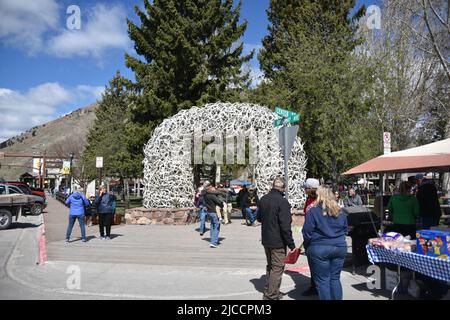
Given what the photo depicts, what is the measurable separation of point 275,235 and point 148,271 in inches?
126

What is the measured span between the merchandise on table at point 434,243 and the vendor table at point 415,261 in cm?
11

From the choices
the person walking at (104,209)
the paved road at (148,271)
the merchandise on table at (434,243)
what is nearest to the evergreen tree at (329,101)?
the paved road at (148,271)

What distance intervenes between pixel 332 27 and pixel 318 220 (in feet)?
84.5

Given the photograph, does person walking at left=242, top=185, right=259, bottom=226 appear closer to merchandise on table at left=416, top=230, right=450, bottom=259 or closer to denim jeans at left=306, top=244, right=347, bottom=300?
merchandise on table at left=416, top=230, right=450, bottom=259

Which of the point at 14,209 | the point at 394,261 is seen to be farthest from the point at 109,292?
the point at 14,209

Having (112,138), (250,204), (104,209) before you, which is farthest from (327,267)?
(112,138)

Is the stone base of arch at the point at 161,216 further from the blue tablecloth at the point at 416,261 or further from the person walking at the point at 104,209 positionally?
the blue tablecloth at the point at 416,261

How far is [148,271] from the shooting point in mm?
7648

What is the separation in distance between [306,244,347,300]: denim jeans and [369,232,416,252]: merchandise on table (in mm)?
1144

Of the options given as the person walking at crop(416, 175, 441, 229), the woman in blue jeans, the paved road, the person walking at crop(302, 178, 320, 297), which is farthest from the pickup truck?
the person walking at crop(416, 175, 441, 229)

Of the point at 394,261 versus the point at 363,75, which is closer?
the point at 394,261

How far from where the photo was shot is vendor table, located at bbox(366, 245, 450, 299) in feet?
16.1

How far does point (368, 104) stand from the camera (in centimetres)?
1758
